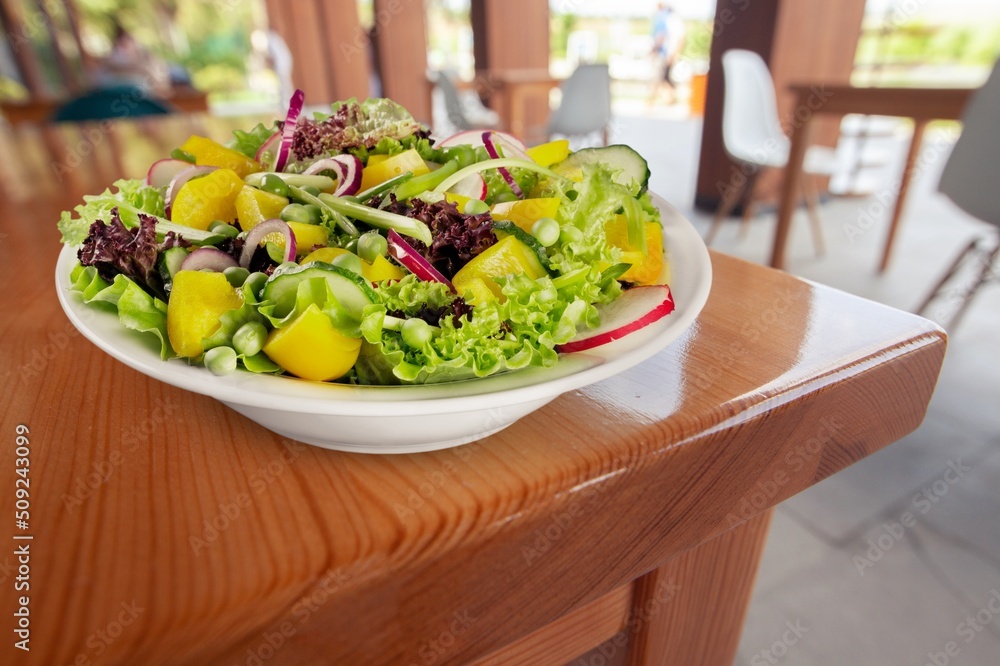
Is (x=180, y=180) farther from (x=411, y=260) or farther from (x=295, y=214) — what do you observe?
(x=411, y=260)

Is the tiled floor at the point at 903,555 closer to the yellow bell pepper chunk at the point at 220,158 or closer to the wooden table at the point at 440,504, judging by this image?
the wooden table at the point at 440,504

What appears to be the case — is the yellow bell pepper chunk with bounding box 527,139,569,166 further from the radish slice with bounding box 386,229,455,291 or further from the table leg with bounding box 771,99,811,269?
the table leg with bounding box 771,99,811,269

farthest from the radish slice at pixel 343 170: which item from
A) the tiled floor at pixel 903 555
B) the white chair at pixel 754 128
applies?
the white chair at pixel 754 128

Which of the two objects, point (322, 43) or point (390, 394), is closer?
point (390, 394)

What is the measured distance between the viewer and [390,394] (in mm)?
403

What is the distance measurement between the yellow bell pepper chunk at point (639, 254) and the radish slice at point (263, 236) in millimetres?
284

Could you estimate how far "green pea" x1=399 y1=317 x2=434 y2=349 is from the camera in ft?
1.41

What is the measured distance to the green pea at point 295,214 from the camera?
55 centimetres

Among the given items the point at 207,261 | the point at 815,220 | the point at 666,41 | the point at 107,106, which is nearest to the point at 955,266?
the point at 815,220

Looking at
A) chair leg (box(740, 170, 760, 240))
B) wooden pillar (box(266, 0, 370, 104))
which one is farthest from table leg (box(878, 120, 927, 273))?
wooden pillar (box(266, 0, 370, 104))

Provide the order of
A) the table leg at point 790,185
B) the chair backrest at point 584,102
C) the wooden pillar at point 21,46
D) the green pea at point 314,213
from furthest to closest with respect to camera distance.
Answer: the wooden pillar at point 21,46 < the chair backrest at point 584,102 < the table leg at point 790,185 < the green pea at point 314,213

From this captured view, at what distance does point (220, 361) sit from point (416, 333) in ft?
0.44

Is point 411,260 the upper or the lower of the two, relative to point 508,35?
lower

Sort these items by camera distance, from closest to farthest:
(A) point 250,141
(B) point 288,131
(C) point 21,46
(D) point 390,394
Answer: (D) point 390,394, (B) point 288,131, (A) point 250,141, (C) point 21,46
